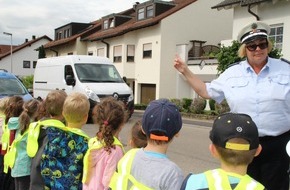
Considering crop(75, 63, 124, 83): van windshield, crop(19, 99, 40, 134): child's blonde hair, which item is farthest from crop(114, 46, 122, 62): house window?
crop(19, 99, 40, 134): child's blonde hair

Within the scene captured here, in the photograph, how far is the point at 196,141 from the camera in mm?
12266

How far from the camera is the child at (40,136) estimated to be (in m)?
3.98

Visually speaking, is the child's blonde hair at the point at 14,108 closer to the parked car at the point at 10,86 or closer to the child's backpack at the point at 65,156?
the child's backpack at the point at 65,156

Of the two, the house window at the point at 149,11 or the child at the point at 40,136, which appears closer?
the child at the point at 40,136

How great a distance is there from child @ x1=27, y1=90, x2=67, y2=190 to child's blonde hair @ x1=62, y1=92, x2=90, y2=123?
25cm

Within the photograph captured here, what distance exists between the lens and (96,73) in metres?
16.7

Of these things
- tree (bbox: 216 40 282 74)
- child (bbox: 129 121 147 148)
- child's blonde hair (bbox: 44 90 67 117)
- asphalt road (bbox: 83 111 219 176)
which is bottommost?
asphalt road (bbox: 83 111 219 176)

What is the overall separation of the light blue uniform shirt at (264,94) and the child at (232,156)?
1.08 meters

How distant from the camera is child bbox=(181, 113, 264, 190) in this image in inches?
87.4

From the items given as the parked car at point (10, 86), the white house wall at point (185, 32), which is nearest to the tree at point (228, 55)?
A: the white house wall at point (185, 32)

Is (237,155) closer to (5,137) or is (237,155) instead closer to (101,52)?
(5,137)

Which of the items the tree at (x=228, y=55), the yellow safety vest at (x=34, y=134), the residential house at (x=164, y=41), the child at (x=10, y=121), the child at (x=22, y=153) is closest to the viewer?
the yellow safety vest at (x=34, y=134)

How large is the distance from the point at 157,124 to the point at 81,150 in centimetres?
128

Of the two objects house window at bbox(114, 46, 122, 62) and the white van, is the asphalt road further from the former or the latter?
house window at bbox(114, 46, 122, 62)
